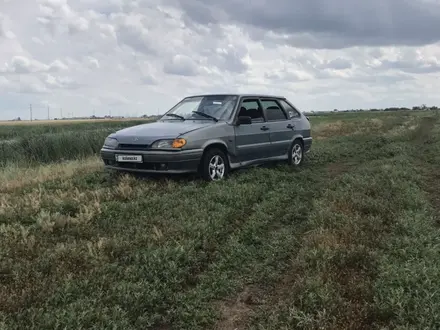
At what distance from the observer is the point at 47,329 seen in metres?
3.19

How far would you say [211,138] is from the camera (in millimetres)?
8117

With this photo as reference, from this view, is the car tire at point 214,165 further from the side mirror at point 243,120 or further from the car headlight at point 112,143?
the car headlight at point 112,143

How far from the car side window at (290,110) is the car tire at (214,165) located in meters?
2.88

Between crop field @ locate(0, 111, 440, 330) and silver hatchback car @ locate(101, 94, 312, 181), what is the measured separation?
0.43 meters

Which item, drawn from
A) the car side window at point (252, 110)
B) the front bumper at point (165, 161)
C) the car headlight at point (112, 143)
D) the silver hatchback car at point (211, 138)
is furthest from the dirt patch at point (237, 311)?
the car side window at point (252, 110)

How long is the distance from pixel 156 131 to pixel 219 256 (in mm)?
3849

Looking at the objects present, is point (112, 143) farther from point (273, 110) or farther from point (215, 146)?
point (273, 110)

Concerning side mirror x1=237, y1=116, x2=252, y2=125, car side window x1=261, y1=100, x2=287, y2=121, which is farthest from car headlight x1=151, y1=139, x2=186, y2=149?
car side window x1=261, y1=100, x2=287, y2=121

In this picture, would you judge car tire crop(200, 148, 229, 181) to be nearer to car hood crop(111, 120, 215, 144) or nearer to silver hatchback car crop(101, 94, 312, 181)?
silver hatchback car crop(101, 94, 312, 181)

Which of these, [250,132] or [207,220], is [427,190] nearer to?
[250,132]

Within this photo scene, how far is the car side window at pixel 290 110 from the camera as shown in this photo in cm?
1075

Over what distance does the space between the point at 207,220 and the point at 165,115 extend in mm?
4277

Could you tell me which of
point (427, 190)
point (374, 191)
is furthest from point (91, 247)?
point (427, 190)

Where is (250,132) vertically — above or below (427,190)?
above
